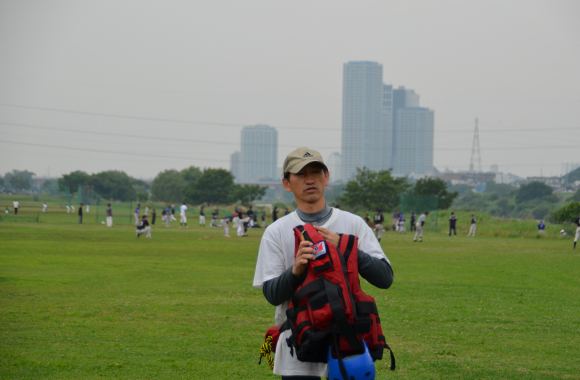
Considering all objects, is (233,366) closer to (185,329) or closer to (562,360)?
(185,329)

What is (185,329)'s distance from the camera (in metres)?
9.15

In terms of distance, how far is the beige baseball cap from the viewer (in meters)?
3.50

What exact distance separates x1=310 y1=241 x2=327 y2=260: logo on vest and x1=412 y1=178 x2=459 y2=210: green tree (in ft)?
253

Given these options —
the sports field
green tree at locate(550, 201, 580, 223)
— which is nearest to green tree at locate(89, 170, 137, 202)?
green tree at locate(550, 201, 580, 223)

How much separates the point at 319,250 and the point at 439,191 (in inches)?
3127

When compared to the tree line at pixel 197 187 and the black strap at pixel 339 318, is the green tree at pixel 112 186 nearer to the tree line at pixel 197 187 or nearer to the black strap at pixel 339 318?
the tree line at pixel 197 187

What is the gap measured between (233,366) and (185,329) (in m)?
2.29

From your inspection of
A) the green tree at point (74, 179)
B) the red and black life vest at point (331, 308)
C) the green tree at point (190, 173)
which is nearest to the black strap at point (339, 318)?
the red and black life vest at point (331, 308)

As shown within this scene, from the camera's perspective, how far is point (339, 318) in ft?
10.1

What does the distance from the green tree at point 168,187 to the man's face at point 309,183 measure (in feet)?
406

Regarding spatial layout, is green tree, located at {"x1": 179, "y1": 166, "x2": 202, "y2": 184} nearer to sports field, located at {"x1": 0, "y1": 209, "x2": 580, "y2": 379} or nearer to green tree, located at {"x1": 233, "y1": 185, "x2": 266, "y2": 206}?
green tree, located at {"x1": 233, "y1": 185, "x2": 266, "y2": 206}

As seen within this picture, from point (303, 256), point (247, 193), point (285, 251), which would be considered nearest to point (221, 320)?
point (285, 251)

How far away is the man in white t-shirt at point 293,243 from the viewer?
342 centimetres

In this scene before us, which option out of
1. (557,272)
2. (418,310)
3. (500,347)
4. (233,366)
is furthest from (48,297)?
(557,272)
